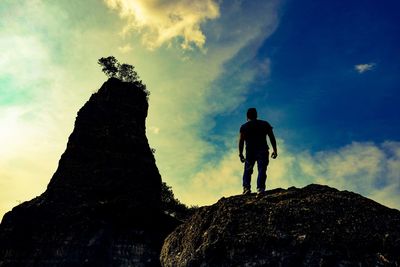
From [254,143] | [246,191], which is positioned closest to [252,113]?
[254,143]

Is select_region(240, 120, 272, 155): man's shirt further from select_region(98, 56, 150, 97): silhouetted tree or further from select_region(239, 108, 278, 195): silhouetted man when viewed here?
select_region(98, 56, 150, 97): silhouetted tree

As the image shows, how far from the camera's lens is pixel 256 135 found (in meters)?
10.4

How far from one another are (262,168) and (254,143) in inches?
30.5

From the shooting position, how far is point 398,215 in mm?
7098

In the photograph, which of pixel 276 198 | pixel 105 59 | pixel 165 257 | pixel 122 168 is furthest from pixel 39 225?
pixel 105 59

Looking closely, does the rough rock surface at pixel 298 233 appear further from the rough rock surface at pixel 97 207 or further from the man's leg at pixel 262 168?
the rough rock surface at pixel 97 207

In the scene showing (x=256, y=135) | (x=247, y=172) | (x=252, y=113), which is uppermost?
(x=252, y=113)

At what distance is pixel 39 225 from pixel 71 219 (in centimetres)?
285

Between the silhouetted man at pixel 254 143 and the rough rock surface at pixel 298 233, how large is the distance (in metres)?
2.04

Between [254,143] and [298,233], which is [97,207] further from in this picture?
[298,233]

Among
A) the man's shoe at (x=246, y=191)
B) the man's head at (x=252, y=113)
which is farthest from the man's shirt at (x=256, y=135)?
the man's shoe at (x=246, y=191)

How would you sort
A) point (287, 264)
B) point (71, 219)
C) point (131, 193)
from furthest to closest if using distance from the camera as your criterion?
point (131, 193) → point (71, 219) → point (287, 264)

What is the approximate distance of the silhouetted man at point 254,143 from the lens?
10234mm

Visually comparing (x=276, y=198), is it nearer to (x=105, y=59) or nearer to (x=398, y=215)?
(x=398, y=215)
